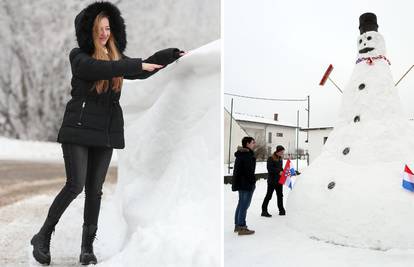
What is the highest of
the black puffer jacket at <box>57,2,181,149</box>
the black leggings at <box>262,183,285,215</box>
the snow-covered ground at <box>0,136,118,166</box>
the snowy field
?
the black puffer jacket at <box>57,2,181,149</box>

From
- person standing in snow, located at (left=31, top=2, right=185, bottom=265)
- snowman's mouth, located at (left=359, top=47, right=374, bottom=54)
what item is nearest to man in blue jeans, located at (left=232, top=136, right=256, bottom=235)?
snowman's mouth, located at (left=359, top=47, right=374, bottom=54)

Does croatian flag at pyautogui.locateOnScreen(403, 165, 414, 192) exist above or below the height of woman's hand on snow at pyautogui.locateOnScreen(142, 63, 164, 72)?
below

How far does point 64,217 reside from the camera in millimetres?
1523

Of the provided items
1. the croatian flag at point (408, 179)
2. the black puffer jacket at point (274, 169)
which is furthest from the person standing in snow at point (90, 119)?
the black puffer jacket at point (274, 169)

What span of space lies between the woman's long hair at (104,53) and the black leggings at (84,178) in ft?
0.84

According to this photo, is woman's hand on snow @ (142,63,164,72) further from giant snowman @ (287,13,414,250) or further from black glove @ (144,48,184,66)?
giant snowman @ (287,13,414,250)

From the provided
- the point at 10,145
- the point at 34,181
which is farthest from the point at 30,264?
the point at 10,145

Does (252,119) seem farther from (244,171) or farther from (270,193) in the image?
(244,171)

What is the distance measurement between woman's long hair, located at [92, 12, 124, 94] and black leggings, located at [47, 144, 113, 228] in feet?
0.84

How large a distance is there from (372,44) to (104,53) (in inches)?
149

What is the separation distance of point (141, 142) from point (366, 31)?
147 inches

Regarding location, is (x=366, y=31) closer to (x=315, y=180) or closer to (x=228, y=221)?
(x=315, y=180)

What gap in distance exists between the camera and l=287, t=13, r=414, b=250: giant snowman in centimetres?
345

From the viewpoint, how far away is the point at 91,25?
1.53 m
